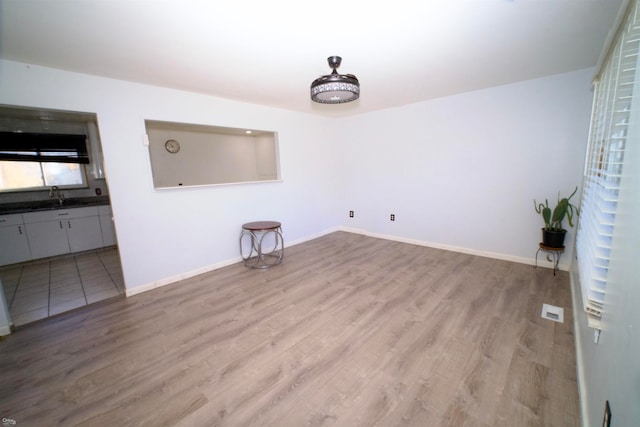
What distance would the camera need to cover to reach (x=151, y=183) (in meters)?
3.00

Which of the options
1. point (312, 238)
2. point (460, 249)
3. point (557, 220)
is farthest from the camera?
point (312, 238)

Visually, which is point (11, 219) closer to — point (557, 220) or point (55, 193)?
point (55, 193)

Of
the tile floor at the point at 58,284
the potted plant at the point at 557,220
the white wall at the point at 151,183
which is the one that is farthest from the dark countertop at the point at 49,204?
the potted plant at the point at 557,220

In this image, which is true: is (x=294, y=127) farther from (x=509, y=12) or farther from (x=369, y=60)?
(x=509, y=12)

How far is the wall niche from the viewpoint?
5.19 metres

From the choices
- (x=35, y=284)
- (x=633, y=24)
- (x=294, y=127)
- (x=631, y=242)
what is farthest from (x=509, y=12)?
(x=35, y=284)

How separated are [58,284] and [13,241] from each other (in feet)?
4.68

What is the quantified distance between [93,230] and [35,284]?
4.67 feet

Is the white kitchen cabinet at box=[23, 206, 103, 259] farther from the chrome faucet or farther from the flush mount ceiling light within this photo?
the flush mount ceiling light

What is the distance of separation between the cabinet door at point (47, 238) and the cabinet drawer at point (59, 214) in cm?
7

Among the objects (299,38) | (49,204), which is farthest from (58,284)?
(299,38)

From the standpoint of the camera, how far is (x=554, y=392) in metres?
1.53

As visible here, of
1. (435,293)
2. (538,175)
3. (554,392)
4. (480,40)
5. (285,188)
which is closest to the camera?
(554,392)

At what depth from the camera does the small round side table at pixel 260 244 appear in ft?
12.0
